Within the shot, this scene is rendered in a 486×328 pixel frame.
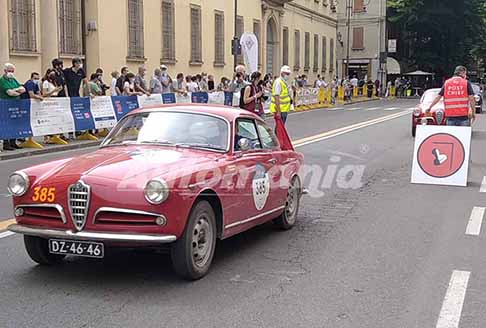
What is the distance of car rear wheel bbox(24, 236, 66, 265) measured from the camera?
600cm

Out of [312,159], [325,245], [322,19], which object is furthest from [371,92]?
[325,245]

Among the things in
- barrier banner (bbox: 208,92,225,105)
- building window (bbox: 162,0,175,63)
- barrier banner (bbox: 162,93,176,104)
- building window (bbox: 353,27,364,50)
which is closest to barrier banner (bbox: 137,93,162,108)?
barrier banner (bbox: 162,93,176,104)

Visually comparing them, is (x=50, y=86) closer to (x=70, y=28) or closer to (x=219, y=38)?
(x=70, y=28)

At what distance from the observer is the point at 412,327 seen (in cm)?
479

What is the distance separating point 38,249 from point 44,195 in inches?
26.4

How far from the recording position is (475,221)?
27.7 feet

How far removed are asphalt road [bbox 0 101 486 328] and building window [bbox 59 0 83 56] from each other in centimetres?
1461

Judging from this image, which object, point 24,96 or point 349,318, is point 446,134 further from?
point 24,96

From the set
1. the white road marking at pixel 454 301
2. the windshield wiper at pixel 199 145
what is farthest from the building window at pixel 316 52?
the white road marking at pixel 454 301

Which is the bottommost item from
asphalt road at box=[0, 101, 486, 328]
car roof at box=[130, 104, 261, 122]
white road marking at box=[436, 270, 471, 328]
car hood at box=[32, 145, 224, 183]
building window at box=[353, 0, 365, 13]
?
white road marking at box=[436, 270, 471, 328]

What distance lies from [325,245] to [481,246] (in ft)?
5.32

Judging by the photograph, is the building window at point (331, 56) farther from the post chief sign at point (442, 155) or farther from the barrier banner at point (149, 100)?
the post chief sign at point (442, 155)

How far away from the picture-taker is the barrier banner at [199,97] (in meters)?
23.2

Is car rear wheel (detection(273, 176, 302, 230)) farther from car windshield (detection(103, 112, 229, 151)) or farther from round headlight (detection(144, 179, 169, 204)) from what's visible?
round headlight (detection(144, 179, 169, 204))
